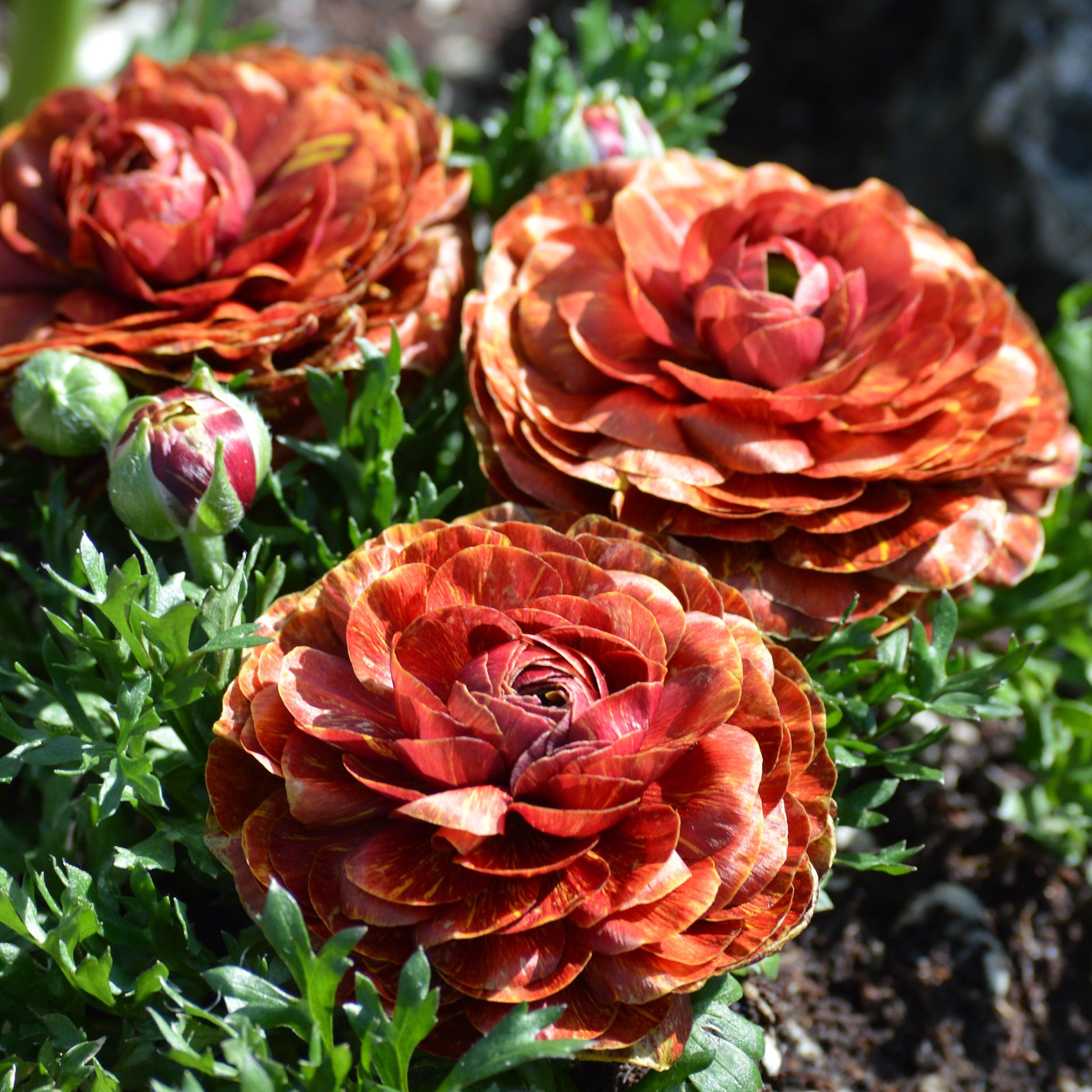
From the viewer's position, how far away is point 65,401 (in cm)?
96

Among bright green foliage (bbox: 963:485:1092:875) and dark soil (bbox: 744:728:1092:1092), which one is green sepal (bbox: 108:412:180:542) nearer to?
dark soil (bbox: 744:728:1092:1092)

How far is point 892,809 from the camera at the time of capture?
1327 mm

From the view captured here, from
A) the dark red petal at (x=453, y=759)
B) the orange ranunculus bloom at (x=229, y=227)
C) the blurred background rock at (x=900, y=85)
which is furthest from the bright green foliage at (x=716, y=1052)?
the blurred background rock at (x=900, y=85)

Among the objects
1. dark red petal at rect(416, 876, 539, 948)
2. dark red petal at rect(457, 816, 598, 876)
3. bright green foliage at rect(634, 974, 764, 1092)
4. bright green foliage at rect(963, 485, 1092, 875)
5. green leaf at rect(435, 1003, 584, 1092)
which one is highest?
dark red petal at rect(457, 816, 598, 876)

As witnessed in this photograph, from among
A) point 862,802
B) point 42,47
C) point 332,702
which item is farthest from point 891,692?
point 42,47

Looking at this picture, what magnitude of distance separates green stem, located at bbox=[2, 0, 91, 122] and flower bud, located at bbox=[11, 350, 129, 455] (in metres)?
1.15

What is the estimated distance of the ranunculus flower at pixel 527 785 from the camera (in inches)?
27.7

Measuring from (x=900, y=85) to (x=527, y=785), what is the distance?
7.02 ft

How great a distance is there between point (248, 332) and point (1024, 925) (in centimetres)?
107

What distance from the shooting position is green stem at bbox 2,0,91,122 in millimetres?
1839

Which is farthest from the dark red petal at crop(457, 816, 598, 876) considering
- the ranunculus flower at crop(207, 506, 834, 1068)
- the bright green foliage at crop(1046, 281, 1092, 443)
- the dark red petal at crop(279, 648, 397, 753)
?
the bright green foliage at crop(1046, 281, 1092, 443)

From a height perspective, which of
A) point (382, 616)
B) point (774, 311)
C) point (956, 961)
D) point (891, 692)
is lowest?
point (956, 961)

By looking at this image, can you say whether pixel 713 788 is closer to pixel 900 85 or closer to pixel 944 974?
pixel 944 974

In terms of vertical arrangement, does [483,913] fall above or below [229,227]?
below
